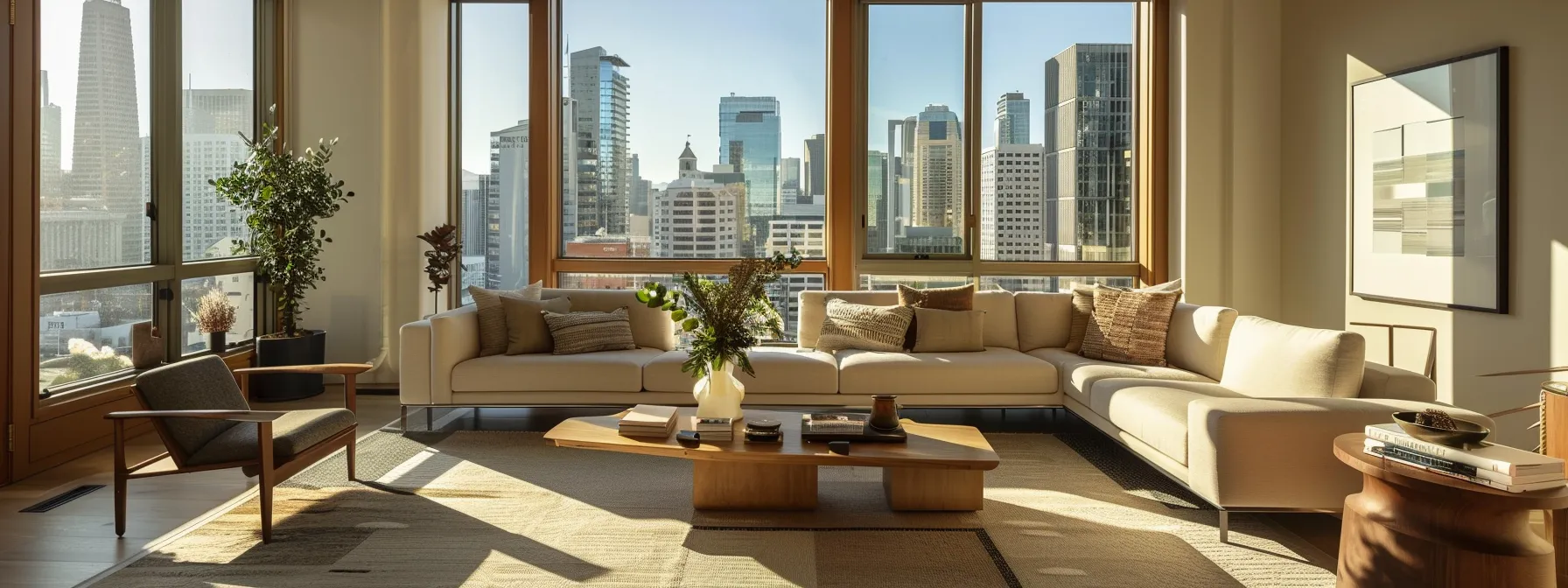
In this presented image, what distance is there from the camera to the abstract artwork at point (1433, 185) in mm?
4988

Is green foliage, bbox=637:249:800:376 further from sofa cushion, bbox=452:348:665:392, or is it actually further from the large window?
the large window

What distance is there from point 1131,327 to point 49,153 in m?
5.54

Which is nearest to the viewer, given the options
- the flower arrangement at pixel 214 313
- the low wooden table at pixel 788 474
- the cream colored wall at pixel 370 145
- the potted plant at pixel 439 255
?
the low wooden table at pixel 788 474

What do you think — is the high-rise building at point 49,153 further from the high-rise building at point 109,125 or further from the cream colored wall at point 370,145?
the cream colored wall at point 370,145

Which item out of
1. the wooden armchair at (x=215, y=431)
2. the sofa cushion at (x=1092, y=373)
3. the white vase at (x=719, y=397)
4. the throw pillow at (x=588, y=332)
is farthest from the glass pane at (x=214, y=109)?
the sofa cushion at (x=1092, y=373)

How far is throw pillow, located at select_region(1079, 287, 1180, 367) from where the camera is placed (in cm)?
562

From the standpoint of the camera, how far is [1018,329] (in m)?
6.34

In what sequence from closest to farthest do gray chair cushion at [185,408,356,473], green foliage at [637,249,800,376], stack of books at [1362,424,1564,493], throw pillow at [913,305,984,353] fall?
stack of books at [1362,424,1564,493] < gray chair cushion at [185,408,356,473] < green foliage at [637,249,800,376] < throw pillow at [913,305,984,353]

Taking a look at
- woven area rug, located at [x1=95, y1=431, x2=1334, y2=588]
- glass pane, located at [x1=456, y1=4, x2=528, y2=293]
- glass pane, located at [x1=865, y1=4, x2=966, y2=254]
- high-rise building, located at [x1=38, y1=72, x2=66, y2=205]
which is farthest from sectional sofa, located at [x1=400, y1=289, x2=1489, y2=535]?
high-rise building, located at [x1=38, y1=72, x2=66, y2=205]

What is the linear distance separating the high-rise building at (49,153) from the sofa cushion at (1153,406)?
16.6 ft

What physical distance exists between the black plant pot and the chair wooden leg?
267cm

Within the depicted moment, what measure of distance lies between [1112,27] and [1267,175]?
1.49 metres

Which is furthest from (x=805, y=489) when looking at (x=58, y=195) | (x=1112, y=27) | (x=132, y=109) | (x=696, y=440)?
(x=1112, y=27)

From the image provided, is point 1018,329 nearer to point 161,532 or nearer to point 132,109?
point 161,532
